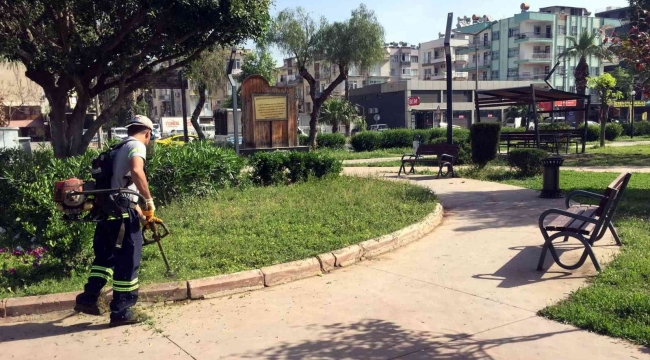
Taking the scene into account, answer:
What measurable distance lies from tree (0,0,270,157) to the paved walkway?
5772 millimetres

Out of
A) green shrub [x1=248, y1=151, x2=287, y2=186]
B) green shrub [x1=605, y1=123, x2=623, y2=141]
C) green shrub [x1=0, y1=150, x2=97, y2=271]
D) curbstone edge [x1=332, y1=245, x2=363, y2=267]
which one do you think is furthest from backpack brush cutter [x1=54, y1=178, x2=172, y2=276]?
green shrub [x1=605, y1=123, x2=623, y2=141]

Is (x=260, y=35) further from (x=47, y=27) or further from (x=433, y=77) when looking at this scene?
(x=433, y=77)

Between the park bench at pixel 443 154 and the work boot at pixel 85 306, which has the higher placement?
the park bench at pixel 443 154

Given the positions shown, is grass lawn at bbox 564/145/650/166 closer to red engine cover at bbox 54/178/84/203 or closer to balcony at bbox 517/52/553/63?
red engine cover at bbox 54/178/84/203

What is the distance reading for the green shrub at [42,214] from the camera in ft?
17.7

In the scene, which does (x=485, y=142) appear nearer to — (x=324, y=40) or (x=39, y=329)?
(x=39, y=329)

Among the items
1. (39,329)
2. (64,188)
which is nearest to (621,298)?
(64,188)

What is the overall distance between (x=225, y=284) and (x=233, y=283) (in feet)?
0.27

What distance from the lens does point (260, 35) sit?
10.9 meters

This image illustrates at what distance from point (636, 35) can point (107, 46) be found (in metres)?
8.45

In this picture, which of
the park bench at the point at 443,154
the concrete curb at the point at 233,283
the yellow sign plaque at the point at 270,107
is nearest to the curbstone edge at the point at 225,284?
the concrete curb at the point at 233,283

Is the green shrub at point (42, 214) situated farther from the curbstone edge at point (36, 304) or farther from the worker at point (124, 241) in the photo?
the worker at point (124, 241)

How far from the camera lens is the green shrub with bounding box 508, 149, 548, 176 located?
43.8ft

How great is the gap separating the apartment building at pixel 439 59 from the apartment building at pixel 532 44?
3.99 meters
